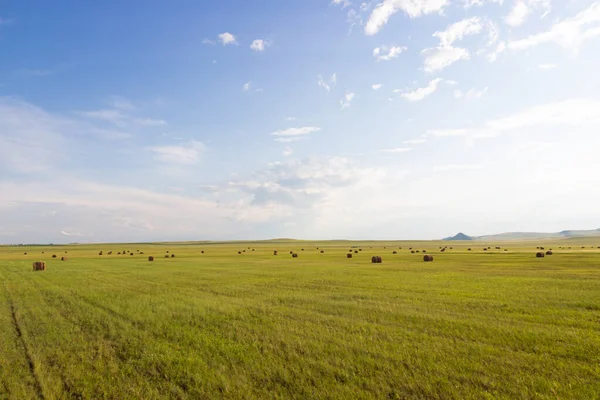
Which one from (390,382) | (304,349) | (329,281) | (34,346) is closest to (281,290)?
(329,281)

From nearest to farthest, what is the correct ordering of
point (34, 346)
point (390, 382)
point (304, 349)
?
point (390, 382) < point (304, 349) < point (34, 346)

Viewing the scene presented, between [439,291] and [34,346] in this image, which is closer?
[34,346]

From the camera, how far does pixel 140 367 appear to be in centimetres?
1081

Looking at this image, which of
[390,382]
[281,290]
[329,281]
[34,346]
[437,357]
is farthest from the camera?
[329,281]

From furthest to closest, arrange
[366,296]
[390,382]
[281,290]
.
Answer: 1. [281,290]
2. [366,296]
3. [390,382]

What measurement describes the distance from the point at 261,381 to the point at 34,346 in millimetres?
9300

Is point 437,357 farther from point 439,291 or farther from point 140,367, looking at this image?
point 439,291

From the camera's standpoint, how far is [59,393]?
9188 millimetres

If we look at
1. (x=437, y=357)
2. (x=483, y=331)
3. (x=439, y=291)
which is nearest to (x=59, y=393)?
(x=437, y=357)

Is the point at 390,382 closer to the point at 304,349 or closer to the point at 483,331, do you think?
the point at 304,349

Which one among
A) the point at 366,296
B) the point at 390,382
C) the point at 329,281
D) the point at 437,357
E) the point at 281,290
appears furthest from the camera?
the point at 329,281

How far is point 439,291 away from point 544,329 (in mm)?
9181

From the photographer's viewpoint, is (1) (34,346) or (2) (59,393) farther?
(1) (34,346)

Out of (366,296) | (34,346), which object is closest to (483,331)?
(366,296)
